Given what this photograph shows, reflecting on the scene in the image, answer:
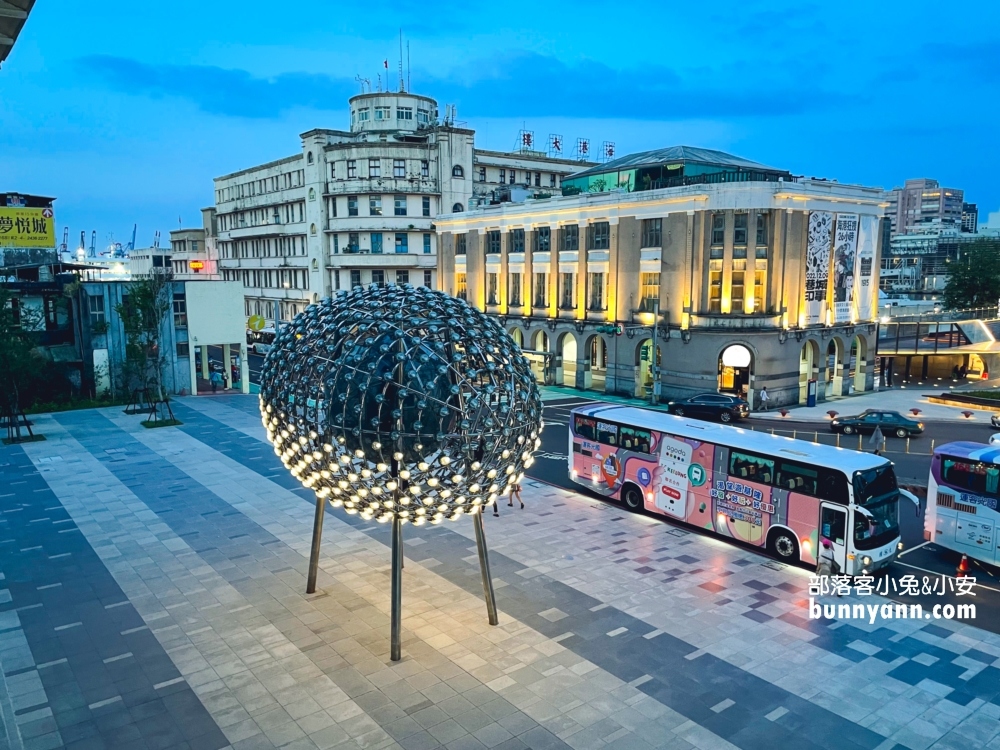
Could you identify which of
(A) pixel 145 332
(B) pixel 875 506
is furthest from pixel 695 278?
(A) pixel 145 332

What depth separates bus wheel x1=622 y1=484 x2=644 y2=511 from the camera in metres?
25.1

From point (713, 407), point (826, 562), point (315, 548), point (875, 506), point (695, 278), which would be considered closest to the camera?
point (315, 548)

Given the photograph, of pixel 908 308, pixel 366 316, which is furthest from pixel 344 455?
pixel 908 308

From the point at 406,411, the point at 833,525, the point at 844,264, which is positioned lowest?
the point at 833,525

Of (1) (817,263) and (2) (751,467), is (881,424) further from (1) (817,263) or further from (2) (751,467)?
(2) (751,467)

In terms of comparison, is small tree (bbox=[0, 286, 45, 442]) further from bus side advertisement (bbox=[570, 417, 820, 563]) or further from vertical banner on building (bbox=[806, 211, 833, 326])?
vertical banner on building (bbox=[806, 211, 833, 326])

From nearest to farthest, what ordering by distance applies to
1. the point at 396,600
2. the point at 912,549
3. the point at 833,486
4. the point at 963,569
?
the point at 396,600, the point at 833,486, the point at 963,569, the point at 912,549

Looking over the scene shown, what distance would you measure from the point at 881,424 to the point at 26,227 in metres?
52.3

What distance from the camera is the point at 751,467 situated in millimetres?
21031

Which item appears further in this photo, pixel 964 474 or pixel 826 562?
pixel 964 474

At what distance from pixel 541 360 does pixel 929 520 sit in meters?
37.2

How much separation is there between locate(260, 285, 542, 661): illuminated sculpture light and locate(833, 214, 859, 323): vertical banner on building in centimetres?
3900

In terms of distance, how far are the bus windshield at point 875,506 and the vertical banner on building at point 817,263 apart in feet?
96.1

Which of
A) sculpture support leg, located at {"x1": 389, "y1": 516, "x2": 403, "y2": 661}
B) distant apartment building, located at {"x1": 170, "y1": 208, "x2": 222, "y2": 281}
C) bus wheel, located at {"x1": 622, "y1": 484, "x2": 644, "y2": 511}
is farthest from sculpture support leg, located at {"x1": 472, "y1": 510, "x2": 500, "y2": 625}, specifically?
distant apartment building, located at {"x1": 170, "y1": 208, "x2": 222, "y2": 281}
